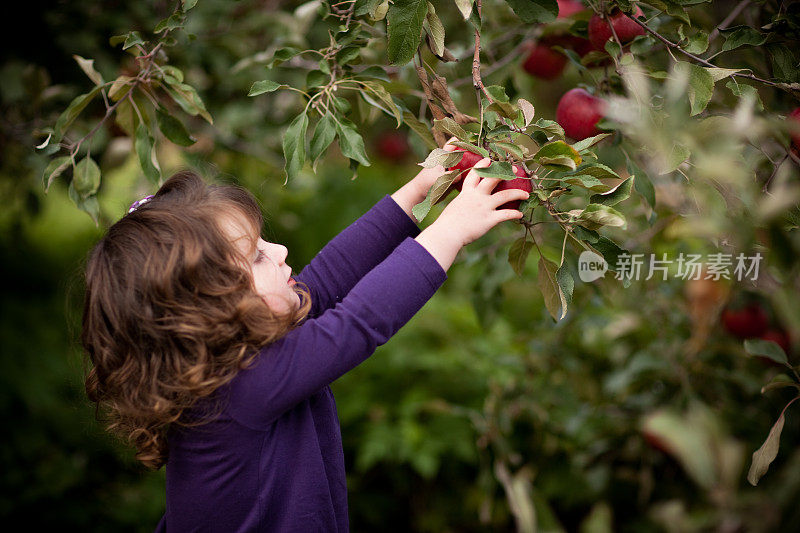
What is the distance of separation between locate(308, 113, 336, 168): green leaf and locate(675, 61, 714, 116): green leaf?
540mm

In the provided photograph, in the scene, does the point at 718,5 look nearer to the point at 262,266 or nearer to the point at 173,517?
the point at 262,266

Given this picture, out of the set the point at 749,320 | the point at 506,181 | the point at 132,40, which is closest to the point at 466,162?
the point at 506,181

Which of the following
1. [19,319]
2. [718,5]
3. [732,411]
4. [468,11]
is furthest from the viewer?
[19,319]

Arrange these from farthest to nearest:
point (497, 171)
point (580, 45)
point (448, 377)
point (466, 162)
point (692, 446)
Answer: point (448, 377) → point (580, 45) → point (466, 162) → point (497, 171) → point (692, 446)

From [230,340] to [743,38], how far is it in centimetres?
Answer: 93

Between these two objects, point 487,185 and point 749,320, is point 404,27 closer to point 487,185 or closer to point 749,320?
point 487,185

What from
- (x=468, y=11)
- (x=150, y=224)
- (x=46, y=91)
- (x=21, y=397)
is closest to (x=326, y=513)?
(x=150, y=224)

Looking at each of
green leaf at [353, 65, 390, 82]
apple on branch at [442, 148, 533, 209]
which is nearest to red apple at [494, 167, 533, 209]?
apple on branch at [442, 148, 533, 209]

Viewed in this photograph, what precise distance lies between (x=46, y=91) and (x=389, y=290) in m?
1.19

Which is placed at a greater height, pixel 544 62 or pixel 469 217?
pixel 469 217

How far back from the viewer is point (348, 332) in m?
0.91

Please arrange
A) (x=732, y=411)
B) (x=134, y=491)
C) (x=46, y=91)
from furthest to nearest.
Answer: (x=134, y=491) < (x=732, y=411) < (x=46, y=91)

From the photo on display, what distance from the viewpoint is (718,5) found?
1718 millimetres

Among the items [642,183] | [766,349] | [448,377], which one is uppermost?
[642,183]
